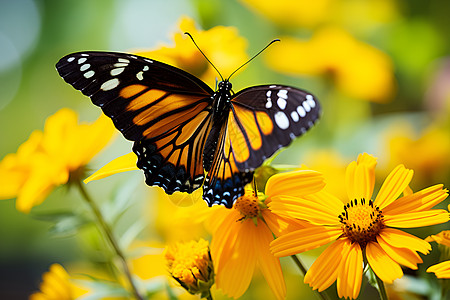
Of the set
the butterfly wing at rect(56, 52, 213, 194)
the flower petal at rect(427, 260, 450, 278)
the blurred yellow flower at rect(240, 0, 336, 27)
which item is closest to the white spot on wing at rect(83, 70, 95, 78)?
the butterfly wing at rect(56, 52, 213, 194)

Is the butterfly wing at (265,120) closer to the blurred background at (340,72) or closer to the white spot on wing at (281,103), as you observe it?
the white spot on wing at (281,103)

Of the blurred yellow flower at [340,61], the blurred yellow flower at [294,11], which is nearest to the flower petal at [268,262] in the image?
the blurred yellow flower at [340,61]

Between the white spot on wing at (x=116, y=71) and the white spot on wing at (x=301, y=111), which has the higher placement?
the white spot on wing at (x=116, y=71)

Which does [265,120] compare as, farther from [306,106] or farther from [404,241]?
[404,241]

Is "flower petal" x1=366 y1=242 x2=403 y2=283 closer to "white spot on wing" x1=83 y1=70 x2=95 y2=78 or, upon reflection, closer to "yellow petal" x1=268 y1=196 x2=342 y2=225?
"yellow petal" x1=268 y1=196 x2=342 y2=225

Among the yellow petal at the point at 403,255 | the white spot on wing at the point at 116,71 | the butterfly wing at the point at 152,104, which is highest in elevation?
the white spot on wing at the point at 116,71

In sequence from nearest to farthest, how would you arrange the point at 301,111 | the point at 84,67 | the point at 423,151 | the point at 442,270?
the point at 442,270 < the point at 301,111 < the point at 84,67 < the point at 423,151

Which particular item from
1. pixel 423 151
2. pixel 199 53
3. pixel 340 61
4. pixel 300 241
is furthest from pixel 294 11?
pixel 300 241
